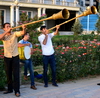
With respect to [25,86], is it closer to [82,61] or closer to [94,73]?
[82,61]

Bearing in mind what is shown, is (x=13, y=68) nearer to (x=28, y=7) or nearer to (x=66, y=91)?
(x=66, y=91)

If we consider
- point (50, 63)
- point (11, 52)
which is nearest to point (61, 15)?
point (11, 52)

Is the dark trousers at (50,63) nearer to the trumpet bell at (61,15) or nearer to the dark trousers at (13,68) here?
the dark trousers at (13,68)

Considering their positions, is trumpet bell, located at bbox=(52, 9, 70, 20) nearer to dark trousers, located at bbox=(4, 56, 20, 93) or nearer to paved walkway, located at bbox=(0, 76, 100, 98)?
dark trousers, located at bbox=(4, 56, 20, 93)

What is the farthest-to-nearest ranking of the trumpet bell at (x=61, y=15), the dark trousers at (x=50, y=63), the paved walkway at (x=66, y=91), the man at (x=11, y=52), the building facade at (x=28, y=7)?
the building facade at (x=28, y=7) < the dark trousers at (x=50, y=63) < the paved walkway at (x=66, y=91) < the man at (x=11, y=52) < the trumpet bell at (x=61, y=15)

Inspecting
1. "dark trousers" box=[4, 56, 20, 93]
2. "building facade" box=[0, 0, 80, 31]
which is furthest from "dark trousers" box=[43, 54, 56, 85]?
"building facade" box=[0, 0, 80, 31]

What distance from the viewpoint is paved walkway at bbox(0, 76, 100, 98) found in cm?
568

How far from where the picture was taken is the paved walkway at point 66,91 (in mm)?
5677

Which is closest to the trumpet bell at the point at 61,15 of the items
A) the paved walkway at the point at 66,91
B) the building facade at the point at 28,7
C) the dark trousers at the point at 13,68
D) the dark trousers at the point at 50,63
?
the dark trousers at the point at 13,68

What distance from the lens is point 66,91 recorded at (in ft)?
20.0

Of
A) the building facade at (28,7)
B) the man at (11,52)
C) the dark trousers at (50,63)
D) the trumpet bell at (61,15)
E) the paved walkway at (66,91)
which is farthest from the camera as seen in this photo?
the building facade at (28,7)

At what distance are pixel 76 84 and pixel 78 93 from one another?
104 centimetres

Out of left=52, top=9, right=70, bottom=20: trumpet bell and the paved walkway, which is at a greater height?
left=52, top=9, right=70, bottom=20: trumpet bell

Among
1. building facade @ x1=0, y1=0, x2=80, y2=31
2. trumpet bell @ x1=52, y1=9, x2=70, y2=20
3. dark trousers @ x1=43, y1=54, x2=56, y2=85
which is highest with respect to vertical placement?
building facade @ x1=0, y1=0, x2=80, y2=31
